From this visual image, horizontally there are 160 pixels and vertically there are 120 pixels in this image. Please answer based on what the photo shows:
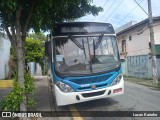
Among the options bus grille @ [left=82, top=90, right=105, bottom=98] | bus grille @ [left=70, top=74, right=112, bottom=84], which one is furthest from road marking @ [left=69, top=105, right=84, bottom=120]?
bus grille @ [left=70, top=74, right=112, bottom=84]

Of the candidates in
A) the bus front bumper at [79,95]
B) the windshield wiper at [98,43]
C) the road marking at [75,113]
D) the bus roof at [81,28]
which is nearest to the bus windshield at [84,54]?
the windshield wiper at [98,43]

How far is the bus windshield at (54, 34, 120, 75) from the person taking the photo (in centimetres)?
794

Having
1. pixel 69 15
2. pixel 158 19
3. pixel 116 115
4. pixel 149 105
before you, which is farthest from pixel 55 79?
pixel 158 19

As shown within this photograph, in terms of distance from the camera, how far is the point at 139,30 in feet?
84.7

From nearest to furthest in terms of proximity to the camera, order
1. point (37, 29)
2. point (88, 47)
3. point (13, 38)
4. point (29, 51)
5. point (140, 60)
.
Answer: point (13, 38) → point (37, 29) → point (88, 47) → point (29, 51) → point (140, 60)

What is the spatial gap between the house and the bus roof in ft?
48.7

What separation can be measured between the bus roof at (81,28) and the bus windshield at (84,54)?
190mm

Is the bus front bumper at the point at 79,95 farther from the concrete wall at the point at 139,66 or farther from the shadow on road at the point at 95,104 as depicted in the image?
the concrete wall at the point at 139,66

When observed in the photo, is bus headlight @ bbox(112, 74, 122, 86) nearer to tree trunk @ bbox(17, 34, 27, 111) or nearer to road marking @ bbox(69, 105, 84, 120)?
road marking @ bbox(69, 105, 84, 120)

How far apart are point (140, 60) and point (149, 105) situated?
1748cm

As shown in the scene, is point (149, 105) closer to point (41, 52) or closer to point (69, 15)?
point (69, 15)

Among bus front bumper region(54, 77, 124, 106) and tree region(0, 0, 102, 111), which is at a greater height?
tree region(0, 0, 102, 111)

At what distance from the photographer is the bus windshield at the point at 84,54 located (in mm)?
7938


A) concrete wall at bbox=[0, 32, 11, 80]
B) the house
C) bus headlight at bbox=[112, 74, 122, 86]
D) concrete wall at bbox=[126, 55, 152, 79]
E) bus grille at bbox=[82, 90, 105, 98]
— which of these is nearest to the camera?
bus grille at bbox=[82, 90, 105, 98]
